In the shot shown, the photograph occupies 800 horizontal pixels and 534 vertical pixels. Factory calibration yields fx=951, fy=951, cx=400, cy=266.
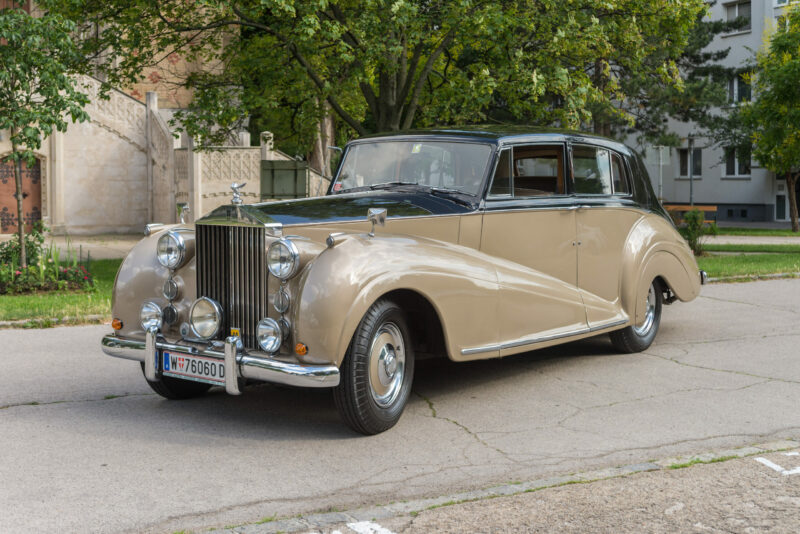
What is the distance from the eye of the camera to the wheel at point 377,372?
555 centimetres

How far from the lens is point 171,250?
6.07 m

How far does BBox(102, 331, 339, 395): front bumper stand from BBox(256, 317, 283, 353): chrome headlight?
2.8 inches

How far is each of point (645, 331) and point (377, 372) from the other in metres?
3.81

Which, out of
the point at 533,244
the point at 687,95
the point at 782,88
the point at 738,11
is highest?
the point at 738,11

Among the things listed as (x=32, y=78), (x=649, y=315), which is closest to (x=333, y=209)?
(x=649, y=315)

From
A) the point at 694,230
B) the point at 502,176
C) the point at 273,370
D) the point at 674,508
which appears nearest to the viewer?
the point at 674,508

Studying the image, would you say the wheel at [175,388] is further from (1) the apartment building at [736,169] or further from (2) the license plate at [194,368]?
(1) the apartment building at [736,169]

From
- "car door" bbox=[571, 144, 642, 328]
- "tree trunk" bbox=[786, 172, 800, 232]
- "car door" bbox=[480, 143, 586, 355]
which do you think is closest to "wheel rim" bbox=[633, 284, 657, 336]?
"car door" bbox=[571, 144, 642, 328]

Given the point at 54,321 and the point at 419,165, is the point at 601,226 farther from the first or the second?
the point at 54,321

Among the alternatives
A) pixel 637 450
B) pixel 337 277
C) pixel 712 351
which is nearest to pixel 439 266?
pixel 337 277

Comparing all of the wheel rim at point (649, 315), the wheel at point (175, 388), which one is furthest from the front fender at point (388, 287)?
the wheel rim at point (649, 315)

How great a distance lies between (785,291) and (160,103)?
1046 inches

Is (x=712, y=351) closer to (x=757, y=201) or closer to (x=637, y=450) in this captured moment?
(x=637, y=450)

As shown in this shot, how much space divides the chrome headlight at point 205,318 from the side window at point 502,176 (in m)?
2.34
